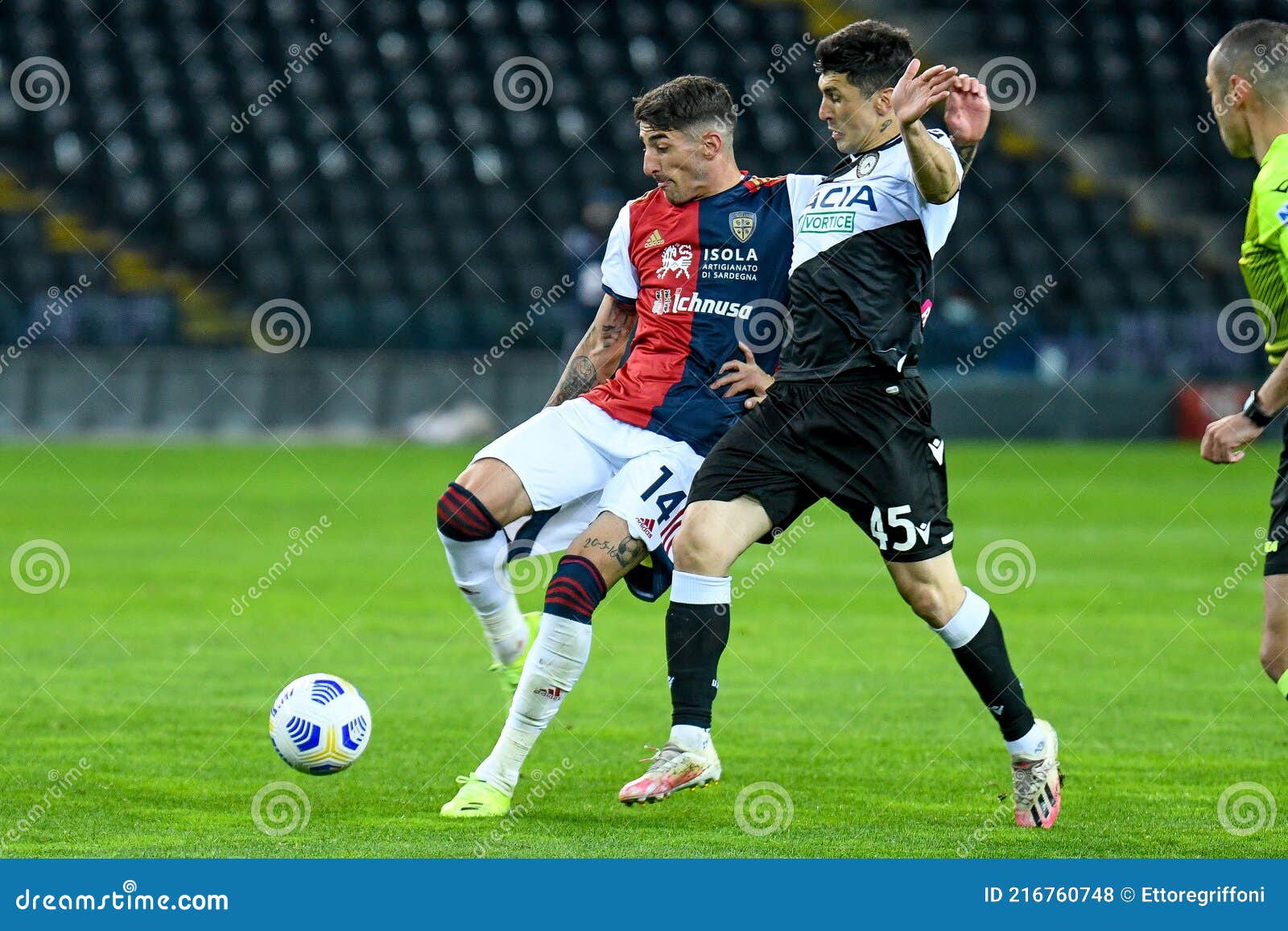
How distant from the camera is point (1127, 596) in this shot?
11375 mm

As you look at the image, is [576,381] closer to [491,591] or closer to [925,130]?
[491,591]

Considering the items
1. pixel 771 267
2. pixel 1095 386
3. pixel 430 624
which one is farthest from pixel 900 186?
pixel 1095 386

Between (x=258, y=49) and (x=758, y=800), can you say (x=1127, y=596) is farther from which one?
(x=258, y=49)

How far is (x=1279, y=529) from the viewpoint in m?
4.71

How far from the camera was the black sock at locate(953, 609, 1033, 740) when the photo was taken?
5539mm

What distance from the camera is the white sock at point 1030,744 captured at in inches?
217

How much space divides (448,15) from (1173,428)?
1444cm
